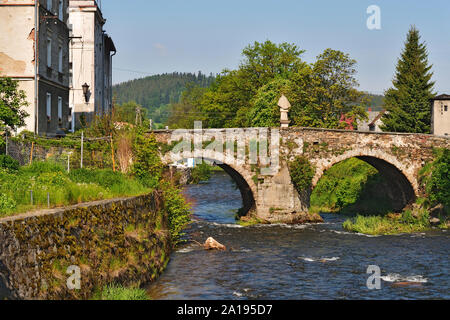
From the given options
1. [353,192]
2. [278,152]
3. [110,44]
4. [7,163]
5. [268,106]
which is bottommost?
[353,192]

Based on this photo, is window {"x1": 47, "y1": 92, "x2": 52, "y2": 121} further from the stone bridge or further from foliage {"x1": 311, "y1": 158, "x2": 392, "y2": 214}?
foliage {"x1": 311, "y1": 158, "x2": 392, "y2": 214}

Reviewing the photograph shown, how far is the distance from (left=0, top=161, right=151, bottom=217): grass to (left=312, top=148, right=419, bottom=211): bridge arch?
43.0ft

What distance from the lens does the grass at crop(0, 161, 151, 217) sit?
12335mm

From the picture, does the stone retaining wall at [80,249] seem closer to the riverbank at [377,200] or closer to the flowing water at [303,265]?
the flowing water at [303,265]

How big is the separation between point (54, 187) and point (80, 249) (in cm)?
264

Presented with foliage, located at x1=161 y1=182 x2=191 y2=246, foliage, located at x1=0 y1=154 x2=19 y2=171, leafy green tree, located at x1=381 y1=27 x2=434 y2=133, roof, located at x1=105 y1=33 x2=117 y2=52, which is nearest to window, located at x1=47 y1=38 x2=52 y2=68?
foliage, located at x1=161 y1=182 x2=191 y2=246

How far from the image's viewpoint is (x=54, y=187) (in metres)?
14.1

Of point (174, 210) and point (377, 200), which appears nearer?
point (174, 210)

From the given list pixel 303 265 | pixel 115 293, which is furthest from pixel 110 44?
pixel 115 293

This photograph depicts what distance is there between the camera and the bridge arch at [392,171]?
1188 inches

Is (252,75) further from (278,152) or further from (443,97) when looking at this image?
(278,152)

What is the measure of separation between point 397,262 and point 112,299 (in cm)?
1180

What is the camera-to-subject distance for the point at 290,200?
97.3 feet

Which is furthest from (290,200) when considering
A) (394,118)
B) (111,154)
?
(394,118)
